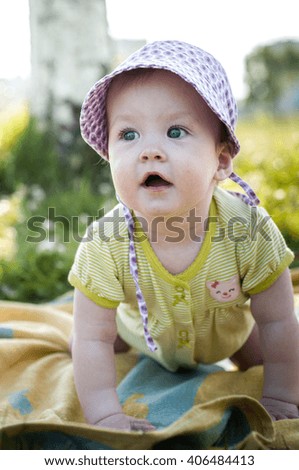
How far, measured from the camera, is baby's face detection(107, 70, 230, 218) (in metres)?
1.34

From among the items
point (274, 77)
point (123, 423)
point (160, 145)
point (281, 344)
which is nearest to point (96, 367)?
point (123, 423)

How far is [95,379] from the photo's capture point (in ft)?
4.94

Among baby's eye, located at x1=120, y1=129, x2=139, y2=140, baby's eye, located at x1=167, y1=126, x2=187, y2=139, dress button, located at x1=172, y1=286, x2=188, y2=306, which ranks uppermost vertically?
baby's eye, located at x1=167, y1=126, x2=187, y2=139

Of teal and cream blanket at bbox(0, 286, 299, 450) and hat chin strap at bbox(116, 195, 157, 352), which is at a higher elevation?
hat chin strap at bbox(116, 195, 157, 352)

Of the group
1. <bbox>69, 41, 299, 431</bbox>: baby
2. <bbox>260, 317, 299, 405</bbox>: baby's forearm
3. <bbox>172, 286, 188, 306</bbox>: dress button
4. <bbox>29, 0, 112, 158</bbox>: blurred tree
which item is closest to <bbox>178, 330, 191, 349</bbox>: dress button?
<bbox>69, 41, 299, 431</bbox>: baby

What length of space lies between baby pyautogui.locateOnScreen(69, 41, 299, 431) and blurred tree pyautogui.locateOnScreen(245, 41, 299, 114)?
442 cm

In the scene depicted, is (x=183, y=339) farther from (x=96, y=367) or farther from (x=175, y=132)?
(x=175, y=132)

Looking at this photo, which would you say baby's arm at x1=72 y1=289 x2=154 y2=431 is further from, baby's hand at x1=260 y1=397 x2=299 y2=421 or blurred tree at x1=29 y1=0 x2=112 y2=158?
blurred tree at x1=29 y1=0 x2=112 y2=158

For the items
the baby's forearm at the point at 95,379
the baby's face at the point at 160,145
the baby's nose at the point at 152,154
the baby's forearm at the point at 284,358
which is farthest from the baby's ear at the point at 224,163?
the baby's forearm at the point at 95,379

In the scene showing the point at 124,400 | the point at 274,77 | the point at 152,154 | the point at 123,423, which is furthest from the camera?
the point at 274,77

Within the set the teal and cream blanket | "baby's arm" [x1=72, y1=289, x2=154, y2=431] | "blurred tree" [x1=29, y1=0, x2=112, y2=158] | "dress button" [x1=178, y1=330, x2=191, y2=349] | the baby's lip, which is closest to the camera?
A: the teal and cream blanket

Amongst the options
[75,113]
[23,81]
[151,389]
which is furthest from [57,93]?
[151,389]

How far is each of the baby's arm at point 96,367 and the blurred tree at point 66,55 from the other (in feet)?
10.5

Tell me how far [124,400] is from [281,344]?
481 millimetres
